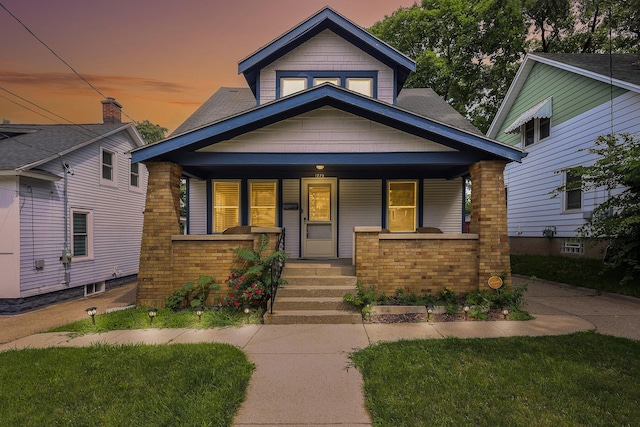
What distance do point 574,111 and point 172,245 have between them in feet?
43.1

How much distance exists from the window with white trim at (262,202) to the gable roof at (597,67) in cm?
1018

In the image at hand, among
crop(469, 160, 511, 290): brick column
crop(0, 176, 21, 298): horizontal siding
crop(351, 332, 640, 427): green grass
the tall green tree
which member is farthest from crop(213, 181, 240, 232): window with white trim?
the tall green tree

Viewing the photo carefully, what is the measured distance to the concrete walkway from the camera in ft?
9.08

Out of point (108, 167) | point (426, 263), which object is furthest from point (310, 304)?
point (108, 167)

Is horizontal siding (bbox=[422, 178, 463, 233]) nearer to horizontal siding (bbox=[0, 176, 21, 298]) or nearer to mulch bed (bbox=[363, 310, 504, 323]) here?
mulch bed (bbox=[363, 310, 504, 323])

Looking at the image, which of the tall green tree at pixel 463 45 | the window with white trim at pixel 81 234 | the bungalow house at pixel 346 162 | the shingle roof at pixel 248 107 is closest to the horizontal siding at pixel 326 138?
the bungalow house at pixel 346 162

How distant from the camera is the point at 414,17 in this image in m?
16.2

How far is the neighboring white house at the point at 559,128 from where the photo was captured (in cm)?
837

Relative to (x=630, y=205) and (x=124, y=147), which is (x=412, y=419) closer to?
(x=630, y=205)

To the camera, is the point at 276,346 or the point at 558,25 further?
the point at 558,25

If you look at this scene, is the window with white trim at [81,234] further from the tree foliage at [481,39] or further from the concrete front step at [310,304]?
the tree foliage at [481,39]

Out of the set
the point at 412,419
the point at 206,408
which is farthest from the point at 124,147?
the point at 412,419

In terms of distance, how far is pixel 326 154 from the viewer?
6.09 m

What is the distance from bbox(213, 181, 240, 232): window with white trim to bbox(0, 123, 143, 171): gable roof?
14.9 ft
